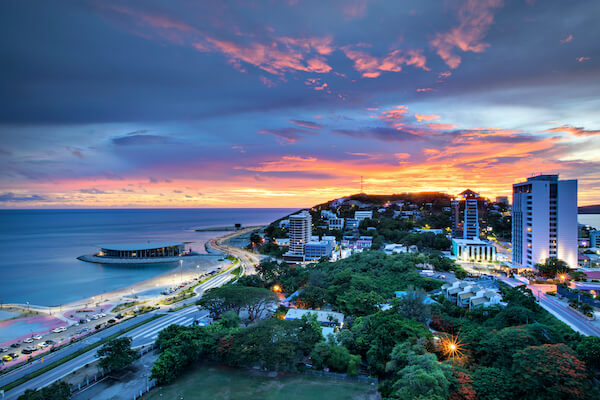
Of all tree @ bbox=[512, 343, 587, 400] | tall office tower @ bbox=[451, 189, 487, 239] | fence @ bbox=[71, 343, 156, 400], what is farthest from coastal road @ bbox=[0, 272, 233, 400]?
tall office tower @ bbox=[451, 189, 487, 239]

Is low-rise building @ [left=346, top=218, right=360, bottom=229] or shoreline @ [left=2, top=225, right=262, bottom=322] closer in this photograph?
shoreline @ [left=2, top=225, right=262, bottom=322]

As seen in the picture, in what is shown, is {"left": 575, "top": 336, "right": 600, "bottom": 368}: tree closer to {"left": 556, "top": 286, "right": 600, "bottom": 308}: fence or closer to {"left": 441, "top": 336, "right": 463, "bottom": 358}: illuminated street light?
{"left": 441, "top": 336, "right": 463, "bottom": 358}: illuminated street light

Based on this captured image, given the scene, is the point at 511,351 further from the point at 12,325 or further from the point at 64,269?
the point at 64,269

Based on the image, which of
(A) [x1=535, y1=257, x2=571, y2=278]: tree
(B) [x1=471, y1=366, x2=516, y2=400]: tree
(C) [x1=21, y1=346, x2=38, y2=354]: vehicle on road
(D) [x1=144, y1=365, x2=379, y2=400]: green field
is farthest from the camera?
(A) [x1=535, y1=257, x2=571, y2=278]: tree

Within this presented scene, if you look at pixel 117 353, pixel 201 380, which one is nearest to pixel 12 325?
pixel 117 353

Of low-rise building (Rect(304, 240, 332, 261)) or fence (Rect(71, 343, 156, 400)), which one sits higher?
low-rise building (Rect(304, 240, 332, 261))

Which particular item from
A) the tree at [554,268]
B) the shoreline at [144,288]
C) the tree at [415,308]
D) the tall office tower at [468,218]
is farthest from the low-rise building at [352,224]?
the tree at [415,308]

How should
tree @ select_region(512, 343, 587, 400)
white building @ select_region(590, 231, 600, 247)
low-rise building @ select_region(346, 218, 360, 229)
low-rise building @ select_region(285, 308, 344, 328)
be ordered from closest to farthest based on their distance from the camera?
tree @ select_region(512, 343, 587, 400), low-rise building @ select_region(285, 308, 344, 328), white building @ select_region(590, 231, 600, 247), low-rise building @ select_region(346, 218, 360, 229)
